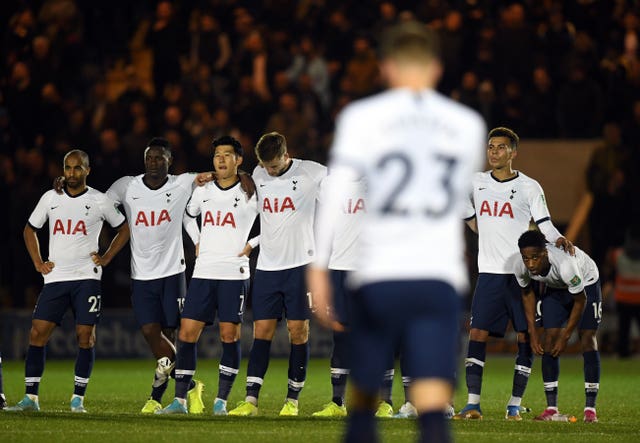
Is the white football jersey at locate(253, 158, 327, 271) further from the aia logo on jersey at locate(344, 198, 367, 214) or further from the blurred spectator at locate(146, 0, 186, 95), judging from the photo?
the blurred spectator at locate(146, 0, 186, 95)

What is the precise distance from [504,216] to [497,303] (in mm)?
739

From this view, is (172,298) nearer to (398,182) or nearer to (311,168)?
(311,168)

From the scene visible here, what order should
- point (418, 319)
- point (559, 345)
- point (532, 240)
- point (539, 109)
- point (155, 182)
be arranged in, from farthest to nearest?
point (539, 109) < point (155, 182) < point (559, 345) < point (532, 240) < point (418, 319)

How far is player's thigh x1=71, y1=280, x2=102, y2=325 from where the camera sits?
11539 mm

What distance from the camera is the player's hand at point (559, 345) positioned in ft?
35.9

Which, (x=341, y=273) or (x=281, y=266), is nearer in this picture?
(x=281, y=266)

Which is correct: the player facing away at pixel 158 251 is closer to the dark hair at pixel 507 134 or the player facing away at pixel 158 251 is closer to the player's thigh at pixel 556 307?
the dark hair at pixel 507 134

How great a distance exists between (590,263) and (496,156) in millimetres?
1213

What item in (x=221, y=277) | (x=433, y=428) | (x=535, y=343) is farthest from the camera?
(x=221, y=277)

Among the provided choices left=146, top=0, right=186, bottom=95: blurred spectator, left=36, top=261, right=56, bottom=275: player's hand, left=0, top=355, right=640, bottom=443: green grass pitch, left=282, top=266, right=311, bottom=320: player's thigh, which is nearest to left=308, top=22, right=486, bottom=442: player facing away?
left=0, top=355, right=640, bottom=443: green grass pitch

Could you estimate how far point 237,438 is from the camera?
9.04m

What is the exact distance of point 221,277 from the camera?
11.3m

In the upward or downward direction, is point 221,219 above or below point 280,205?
below

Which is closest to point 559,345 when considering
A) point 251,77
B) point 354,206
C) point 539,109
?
point 354,206
